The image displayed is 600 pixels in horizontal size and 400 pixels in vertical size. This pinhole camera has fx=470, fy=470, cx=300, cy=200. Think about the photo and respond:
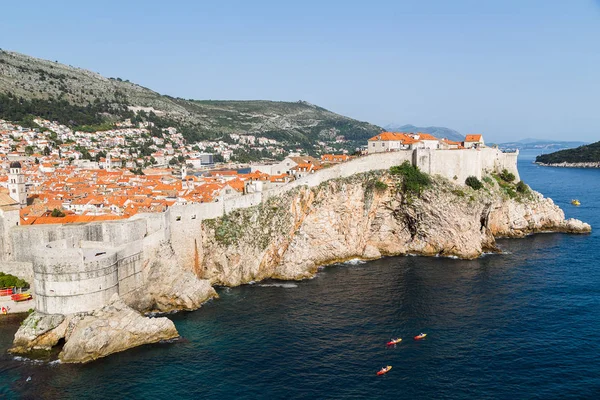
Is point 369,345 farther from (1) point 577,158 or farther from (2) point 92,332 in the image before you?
(1) point 577,158

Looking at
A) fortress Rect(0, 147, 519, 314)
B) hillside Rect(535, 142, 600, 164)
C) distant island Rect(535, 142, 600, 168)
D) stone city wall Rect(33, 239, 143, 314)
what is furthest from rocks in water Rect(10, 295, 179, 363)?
hillside Rect(535, 142, 600, 164)

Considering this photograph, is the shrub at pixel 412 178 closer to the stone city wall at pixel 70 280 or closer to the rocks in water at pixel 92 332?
the rocks in water at pixel 92 332

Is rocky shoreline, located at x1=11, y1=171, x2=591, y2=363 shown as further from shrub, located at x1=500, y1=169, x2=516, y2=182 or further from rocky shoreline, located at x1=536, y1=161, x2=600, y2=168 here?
rocky shoreline, located at x1=536, y1=161, x2=600, y2=168

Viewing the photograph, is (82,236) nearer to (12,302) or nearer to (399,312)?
(12,302)

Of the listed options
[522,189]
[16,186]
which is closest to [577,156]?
[522,189]

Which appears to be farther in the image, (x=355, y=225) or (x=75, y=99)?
(x=75, y=99)

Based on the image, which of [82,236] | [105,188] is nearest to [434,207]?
[82,236]

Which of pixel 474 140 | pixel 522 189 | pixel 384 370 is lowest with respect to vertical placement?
pixel 384 370
